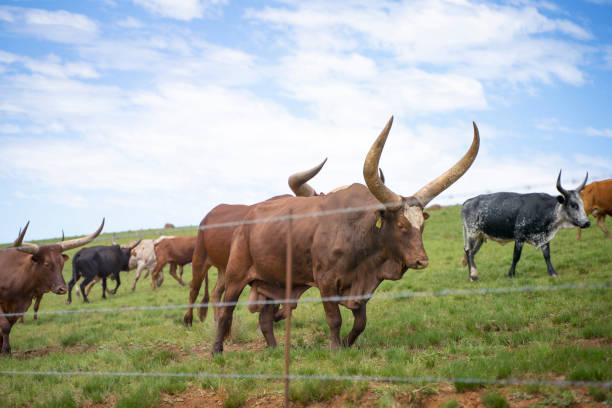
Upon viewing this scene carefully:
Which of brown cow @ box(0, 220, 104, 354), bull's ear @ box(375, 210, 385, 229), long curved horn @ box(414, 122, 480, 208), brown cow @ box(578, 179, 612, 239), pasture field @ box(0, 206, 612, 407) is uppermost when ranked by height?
brown cow @ box(578, 179, 612, 239)

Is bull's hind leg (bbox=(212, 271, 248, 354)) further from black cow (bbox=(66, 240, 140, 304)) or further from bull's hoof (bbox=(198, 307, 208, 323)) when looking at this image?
black cow (bbox=(66, 240, 140, 304))

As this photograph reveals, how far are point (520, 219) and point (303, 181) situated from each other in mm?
5457

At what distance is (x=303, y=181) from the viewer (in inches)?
296

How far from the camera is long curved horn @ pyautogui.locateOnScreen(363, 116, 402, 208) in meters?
5.42

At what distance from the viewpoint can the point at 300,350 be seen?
6.19m

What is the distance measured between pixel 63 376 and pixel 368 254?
3.81 m

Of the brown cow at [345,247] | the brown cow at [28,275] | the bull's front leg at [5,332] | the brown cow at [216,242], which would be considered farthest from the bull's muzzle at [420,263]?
the bull's front leg at [5,332]

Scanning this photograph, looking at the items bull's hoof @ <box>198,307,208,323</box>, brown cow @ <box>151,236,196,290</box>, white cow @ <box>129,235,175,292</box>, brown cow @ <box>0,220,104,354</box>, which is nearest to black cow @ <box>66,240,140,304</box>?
brown cow @ <box>151,236,196,290</box>

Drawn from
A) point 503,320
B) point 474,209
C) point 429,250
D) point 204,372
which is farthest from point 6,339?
point 429,250

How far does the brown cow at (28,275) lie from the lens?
891cm

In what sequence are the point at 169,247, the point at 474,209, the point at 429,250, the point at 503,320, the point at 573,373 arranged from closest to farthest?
the point at 573,373, the point at 503,320, the point at 474,209, the point at 429,250, the point at 169,247

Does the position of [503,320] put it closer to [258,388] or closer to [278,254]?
[278,254]

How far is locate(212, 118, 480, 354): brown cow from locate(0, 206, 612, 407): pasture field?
0.68m

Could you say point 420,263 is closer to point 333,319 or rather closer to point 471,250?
point 333,319
